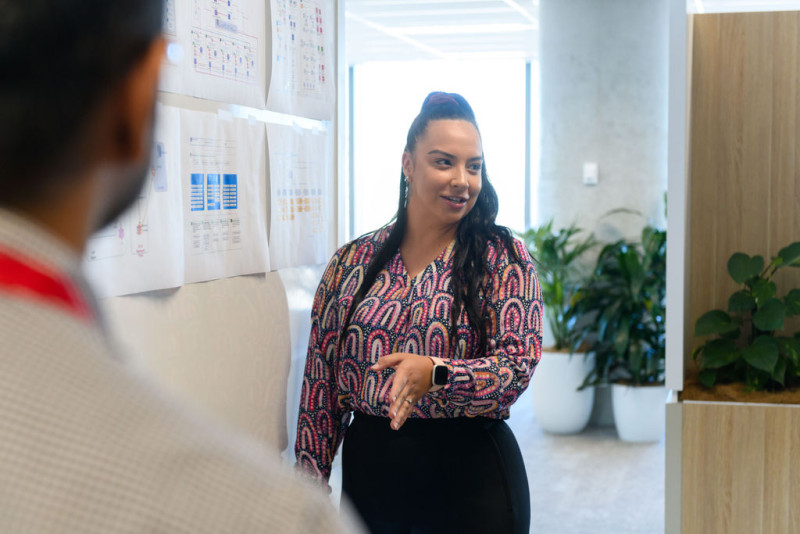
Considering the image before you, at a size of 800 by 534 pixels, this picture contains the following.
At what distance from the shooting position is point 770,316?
2.58m

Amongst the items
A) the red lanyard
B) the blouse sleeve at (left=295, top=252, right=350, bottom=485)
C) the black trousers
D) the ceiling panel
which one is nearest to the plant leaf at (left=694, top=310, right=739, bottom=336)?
the black trousers

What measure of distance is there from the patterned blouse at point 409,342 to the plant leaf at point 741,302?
1143 mm

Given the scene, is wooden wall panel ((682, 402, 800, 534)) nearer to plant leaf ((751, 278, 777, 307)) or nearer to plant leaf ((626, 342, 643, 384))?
plant leaf ((751, 278, 777, 307))

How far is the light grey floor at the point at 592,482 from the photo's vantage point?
160 inches

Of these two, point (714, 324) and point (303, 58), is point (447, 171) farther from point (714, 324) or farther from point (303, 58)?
point (714, 324)

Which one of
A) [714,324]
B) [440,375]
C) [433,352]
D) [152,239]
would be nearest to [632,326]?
[714,324]

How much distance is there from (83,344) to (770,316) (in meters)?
2.56

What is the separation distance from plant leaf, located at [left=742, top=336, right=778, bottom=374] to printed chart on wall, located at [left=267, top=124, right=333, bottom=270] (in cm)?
124

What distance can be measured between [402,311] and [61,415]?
1.49 meters

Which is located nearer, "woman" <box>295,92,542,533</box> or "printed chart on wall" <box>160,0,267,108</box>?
"printed chart on wall" <box>160,0,267,108</box>

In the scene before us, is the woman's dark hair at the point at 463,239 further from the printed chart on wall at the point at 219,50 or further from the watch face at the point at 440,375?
the printed chart on wall at the point at 219,50

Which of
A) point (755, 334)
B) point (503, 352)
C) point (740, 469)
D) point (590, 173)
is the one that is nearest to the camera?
point (503, 352)

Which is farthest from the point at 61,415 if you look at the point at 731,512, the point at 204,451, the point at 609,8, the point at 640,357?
the point at 609,8

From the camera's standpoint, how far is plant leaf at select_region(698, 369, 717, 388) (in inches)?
104
